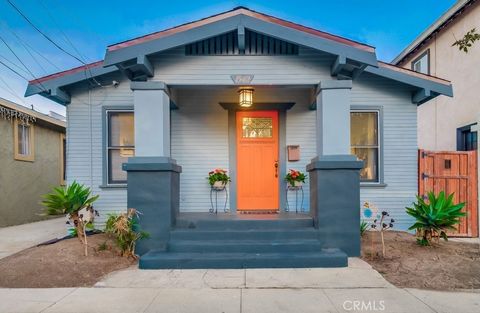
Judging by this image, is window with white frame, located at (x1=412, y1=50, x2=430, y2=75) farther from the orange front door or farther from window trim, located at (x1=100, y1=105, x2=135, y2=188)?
window trim, located at (x1=100, y1=105, x2=135, y2=188)

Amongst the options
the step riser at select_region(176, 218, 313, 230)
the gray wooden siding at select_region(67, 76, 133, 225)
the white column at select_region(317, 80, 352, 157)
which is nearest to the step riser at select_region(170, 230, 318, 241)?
the step riser at select_region(176, 218, 313, 230)

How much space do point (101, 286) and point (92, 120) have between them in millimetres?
4054

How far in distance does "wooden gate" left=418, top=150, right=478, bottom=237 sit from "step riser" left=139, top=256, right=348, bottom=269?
136 inches

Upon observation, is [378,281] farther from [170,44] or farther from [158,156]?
[170,44]

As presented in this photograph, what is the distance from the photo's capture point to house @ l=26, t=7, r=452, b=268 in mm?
5363

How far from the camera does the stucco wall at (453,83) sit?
847 centimetres

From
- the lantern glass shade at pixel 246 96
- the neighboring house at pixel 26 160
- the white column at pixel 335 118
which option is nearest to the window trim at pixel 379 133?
the white column at pixel 335 118

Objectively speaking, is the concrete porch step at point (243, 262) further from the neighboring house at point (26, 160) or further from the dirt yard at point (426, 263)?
the neighboring house at point (26, 160)

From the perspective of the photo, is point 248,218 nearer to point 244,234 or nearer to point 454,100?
point 244,234

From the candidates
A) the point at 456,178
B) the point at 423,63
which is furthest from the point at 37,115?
the point at 423,63

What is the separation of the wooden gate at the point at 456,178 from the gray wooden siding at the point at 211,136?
236mm

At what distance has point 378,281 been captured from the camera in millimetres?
4234

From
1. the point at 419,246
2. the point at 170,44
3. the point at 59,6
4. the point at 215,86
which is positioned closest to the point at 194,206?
the point at 215,86

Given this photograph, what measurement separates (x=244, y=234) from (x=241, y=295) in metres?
1.67
